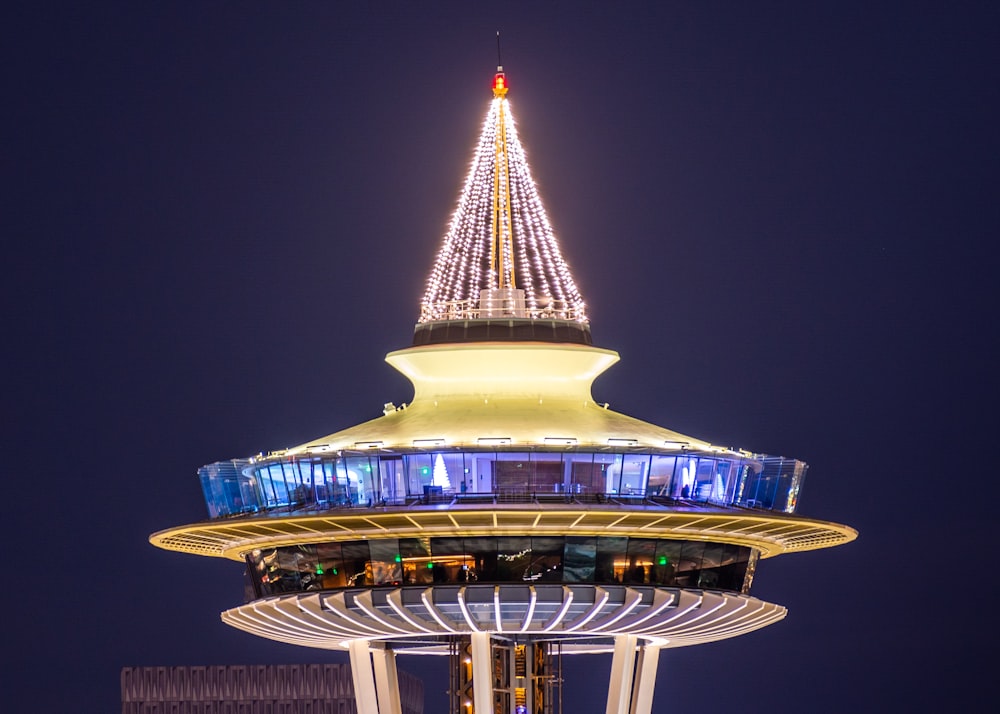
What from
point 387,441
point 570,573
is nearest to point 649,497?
point 570,573

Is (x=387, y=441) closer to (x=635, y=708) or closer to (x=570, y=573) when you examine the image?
(x=570, y=573)

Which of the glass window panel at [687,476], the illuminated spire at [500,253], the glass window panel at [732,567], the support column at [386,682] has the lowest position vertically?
the support column at [386,682]

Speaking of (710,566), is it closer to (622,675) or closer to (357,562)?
(622,675)

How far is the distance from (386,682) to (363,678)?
74.1 inches

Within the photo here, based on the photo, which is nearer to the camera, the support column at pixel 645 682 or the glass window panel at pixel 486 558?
the glass window panel at pixel 486 558

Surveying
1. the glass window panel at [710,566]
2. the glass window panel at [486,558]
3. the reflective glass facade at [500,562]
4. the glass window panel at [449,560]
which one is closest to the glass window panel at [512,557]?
the reflective glass facade at [500,562]

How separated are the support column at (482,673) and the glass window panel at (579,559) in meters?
3.66

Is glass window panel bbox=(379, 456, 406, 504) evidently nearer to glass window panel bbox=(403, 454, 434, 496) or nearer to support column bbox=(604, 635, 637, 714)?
glass window panel bbox=(403, 454, 434, 496)

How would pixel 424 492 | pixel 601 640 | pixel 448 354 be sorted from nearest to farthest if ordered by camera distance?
pixel 424 492 < pixel 448 354 < pixel 601 640

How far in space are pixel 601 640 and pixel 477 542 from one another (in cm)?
1361

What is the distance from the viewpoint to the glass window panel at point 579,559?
276 ft

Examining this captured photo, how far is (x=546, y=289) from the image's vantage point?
92.1 meters

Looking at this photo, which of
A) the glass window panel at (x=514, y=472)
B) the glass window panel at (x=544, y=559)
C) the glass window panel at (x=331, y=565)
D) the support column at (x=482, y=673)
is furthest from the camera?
the glass window panel at (x=331, y=565)

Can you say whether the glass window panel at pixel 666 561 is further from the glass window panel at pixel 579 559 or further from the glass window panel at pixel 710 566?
the glass window panel at pixel 579 559
